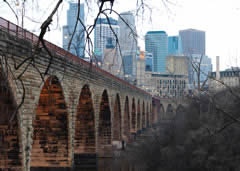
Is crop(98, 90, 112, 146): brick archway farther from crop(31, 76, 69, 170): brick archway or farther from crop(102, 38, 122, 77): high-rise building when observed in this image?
crop(102, 38, 122, 77): high-rise building

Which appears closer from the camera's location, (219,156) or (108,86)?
(219,156)

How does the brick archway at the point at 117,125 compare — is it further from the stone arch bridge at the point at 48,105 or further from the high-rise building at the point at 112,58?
the high-rise building at the point at 112,58

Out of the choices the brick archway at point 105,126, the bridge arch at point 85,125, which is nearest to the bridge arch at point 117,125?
the brick archway at point 105,126

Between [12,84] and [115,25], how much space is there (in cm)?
612

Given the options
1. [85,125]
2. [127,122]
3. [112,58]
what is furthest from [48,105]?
[127,122]

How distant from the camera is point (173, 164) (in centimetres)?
2094

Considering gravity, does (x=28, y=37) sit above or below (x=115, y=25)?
above

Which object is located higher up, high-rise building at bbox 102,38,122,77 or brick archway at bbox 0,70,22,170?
high-rise building at bbox 102,38,122,77

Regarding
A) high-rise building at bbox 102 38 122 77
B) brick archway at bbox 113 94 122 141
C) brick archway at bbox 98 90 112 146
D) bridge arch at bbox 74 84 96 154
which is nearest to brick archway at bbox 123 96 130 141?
brick archway at bbox 113 94 122 141

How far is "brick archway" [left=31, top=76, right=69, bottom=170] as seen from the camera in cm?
1631

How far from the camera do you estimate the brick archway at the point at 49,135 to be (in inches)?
642

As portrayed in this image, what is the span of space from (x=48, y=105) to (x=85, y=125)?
19.2ft

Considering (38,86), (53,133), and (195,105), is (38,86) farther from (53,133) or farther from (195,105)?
(195,105)

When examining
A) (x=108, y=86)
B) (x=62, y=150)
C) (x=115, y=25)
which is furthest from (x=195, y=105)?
(x=115, y=25)
